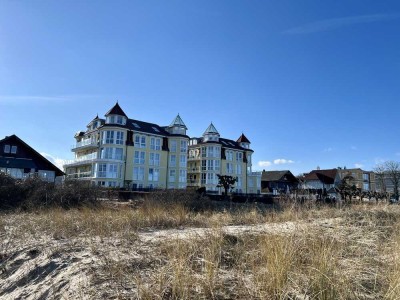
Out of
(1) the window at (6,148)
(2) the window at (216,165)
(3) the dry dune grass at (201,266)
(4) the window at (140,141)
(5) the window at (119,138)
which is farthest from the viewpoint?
(2) the window at (216,165)

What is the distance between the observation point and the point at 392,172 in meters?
71.5

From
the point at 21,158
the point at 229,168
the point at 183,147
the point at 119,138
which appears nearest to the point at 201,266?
the point at 21,158

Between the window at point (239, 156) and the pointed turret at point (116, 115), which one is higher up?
the pointed turret at point (116, 115)

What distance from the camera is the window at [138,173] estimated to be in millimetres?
51150

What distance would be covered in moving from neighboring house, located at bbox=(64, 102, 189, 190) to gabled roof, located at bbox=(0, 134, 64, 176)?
24.2ft

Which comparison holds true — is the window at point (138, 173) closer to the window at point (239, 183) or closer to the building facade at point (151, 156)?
the building facade at point (151, 156)

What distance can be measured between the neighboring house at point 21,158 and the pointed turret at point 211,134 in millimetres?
29941

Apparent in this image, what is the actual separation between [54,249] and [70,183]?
11900mm

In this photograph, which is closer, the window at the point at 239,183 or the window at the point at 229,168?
the window at the point at 229,168

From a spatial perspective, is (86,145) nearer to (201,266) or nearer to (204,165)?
(204,165)

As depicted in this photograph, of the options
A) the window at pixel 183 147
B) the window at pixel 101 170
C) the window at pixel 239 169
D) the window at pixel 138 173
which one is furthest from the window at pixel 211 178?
the window at pixel 101 170

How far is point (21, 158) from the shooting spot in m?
39.7

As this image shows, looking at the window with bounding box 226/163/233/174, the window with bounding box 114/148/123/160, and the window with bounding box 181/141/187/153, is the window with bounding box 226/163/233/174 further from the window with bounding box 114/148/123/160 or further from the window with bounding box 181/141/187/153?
the window with bounding box 114/148/123/160

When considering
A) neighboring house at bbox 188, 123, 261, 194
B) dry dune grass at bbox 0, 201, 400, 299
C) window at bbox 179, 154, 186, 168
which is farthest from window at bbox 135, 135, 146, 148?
dry dune grass at bbox 0, 201, 400, 299
